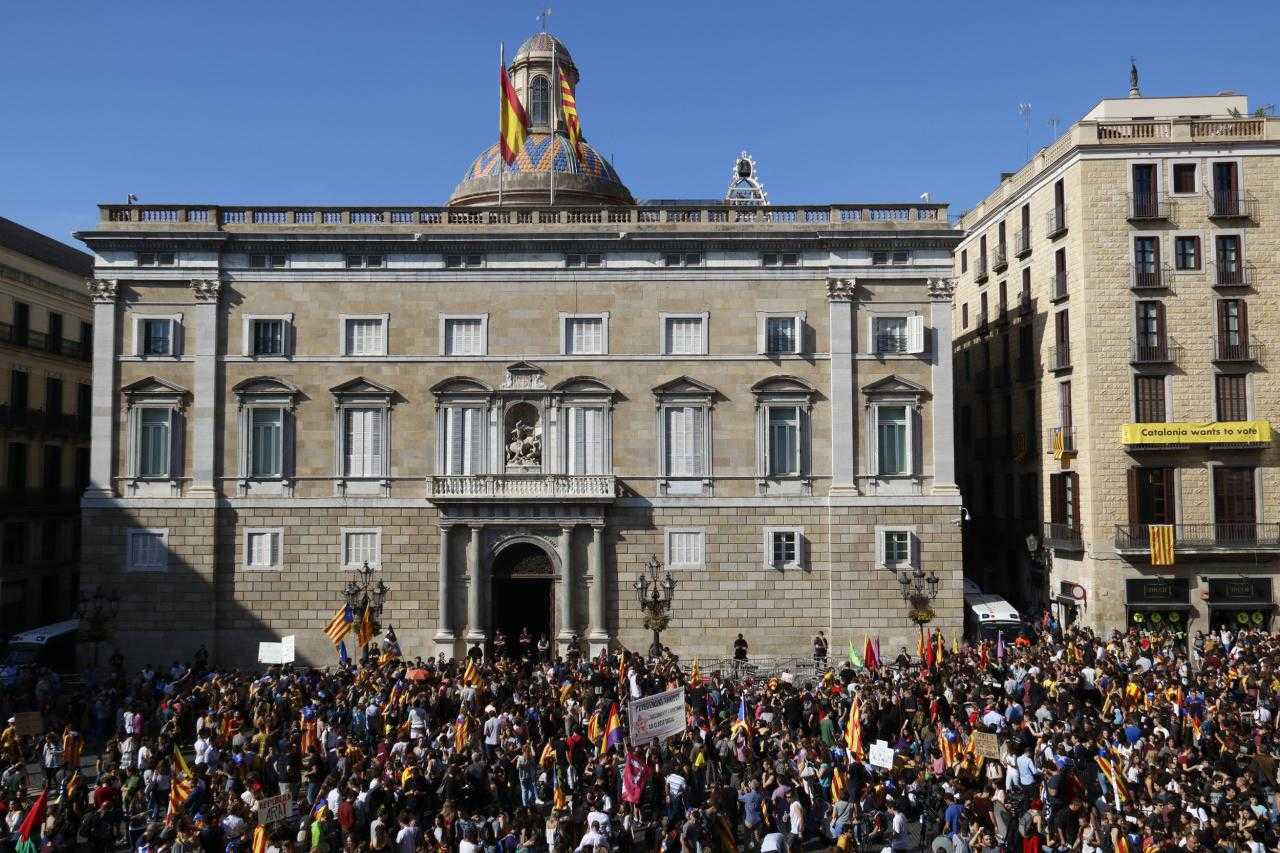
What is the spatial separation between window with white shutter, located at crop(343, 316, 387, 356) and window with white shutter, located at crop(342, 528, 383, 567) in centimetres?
626

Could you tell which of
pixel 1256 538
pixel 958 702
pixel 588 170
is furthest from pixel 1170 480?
pixel 588 170

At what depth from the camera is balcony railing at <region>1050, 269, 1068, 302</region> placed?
38.4 m

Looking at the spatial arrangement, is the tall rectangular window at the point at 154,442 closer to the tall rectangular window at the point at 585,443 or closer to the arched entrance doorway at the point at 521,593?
the arched entrance doorway at the point at 521,593

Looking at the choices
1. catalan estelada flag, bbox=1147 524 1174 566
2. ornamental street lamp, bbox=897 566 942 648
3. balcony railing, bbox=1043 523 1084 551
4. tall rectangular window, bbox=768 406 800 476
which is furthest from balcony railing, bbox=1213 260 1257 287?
tall rectangular window, bbox=768 406 800 476

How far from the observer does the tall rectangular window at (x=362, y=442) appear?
3634cm

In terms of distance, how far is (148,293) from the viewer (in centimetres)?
3653

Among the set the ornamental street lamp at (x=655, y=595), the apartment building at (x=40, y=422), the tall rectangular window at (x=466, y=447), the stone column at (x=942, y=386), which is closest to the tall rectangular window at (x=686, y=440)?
the ornamental street lamp at (x=655, y=595)

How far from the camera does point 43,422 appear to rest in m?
43.7

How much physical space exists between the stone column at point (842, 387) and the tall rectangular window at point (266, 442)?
19230 millimetres

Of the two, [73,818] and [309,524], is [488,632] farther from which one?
[73,818]

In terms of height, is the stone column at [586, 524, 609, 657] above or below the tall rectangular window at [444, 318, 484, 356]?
below

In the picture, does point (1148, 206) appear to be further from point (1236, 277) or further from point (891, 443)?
point (891, 443)

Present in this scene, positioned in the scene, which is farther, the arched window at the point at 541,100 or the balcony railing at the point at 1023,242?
the arched window at the point at 541,100

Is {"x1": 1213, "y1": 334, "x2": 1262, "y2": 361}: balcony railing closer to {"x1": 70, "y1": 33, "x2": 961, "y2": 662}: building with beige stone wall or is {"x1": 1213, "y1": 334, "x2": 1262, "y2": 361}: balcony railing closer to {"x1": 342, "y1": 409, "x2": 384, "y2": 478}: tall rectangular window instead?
{"x1": 70, "y1": 33, "x2": 961, "y2": 662}: building with beige stone wall
